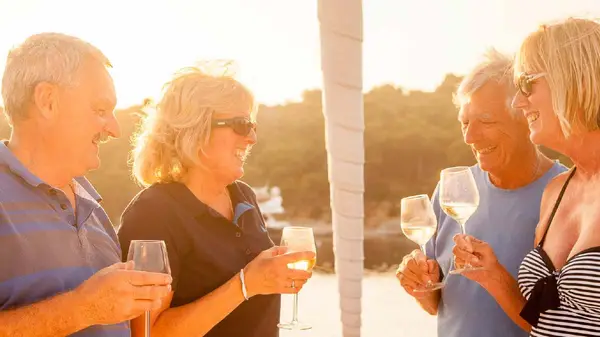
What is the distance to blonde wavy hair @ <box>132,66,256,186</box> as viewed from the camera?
7.35 feet

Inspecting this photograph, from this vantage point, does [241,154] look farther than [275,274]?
Yes

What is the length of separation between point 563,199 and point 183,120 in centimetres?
126

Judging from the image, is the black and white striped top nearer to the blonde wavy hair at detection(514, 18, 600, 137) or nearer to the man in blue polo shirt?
the blonde wavy hair at detection(514, 18, 600, 137)

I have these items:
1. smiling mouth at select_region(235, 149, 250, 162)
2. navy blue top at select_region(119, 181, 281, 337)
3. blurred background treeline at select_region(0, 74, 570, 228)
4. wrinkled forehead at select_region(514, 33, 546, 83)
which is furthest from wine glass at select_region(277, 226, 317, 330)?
blurred background treeline at select_region(0, 74, 570, 228)

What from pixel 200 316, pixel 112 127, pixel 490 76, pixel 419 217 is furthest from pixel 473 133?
pixel 112 127

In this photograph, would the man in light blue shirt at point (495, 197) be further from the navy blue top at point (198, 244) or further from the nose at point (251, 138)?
the nose at point (251, 138)

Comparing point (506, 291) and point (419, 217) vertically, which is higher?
point (419, 217)

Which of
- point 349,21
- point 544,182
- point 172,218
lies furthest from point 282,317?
point 349,21

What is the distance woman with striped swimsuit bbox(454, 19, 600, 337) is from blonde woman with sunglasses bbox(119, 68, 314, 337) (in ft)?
2.16

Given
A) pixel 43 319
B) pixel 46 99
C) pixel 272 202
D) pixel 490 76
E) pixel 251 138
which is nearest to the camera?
pixel 43 319

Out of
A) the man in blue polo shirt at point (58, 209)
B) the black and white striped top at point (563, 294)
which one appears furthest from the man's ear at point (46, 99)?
the black and white striped top at point (563, 294)

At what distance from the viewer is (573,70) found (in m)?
1.85

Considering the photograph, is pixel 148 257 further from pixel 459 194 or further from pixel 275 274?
pixel 459 194

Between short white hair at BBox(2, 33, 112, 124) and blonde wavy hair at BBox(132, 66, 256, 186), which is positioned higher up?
short white hair at BBox(2, 33, 112, 124)
